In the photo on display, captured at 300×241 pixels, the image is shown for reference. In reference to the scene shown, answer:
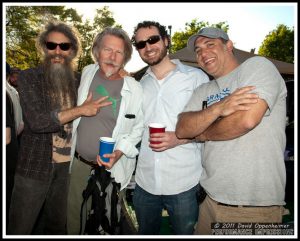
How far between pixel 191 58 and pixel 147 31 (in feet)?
21.3

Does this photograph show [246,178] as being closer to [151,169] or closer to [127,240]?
[151,169]

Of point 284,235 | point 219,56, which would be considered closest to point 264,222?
point 284,235

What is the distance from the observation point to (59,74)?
3109 mm

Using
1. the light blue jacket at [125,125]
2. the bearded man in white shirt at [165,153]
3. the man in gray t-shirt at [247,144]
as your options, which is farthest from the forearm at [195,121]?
the light blue jacket at [125,125]

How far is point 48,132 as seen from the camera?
2.86 metres

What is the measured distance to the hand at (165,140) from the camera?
2.67 meters

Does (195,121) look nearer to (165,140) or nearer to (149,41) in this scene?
(165,140)

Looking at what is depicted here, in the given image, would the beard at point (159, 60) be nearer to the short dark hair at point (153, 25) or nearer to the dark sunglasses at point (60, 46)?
the short dark hair at point (153, 25)

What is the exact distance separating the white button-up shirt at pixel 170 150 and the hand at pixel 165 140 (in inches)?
5.8

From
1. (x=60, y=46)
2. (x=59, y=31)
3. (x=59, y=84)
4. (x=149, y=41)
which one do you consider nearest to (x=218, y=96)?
(x=149, y=41)

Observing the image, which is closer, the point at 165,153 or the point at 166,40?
the point at 165,153

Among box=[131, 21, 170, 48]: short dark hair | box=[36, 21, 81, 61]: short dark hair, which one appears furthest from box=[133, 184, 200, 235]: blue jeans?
box=[36, 21, 81, 61]: short dark hair

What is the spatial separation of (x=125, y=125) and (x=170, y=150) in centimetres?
68

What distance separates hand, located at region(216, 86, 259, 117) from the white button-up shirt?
32.6 inches
